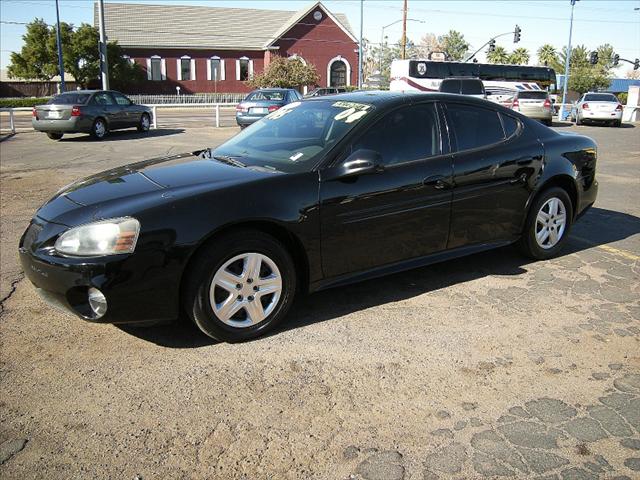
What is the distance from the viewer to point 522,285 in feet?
16.4

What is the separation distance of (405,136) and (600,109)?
26231mm

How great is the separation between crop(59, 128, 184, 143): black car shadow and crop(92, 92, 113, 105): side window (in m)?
1.04

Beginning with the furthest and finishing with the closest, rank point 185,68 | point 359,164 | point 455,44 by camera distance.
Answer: point 455,44 < point 185,68 < point 359,164

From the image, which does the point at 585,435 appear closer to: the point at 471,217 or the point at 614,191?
the point at 471,217

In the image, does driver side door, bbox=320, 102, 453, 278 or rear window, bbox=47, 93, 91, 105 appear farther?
rear window, bbox=47, 93, 91, 105

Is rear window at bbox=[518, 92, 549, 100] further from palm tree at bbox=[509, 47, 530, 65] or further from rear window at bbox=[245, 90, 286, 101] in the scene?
palm tree at bbox=[509, 47, 530, 65]

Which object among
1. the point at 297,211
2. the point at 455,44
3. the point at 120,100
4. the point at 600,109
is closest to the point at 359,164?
the point at 297,211

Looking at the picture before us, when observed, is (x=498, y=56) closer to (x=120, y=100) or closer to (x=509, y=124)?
(x=120, y=100)

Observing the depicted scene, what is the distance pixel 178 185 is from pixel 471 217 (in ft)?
7.80

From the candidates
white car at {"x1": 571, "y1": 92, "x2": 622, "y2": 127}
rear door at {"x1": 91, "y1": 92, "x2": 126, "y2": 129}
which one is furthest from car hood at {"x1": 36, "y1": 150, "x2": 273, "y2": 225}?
white car at {"x1": 571, "y1": 92, "x2": 622, "y2": 127}

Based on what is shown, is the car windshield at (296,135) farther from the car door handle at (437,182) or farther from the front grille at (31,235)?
the front grille at (31,235)

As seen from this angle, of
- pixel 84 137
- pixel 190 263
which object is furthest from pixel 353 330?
pixel 84 137

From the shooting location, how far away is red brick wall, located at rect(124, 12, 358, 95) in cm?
5359

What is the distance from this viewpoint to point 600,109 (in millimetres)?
27234
